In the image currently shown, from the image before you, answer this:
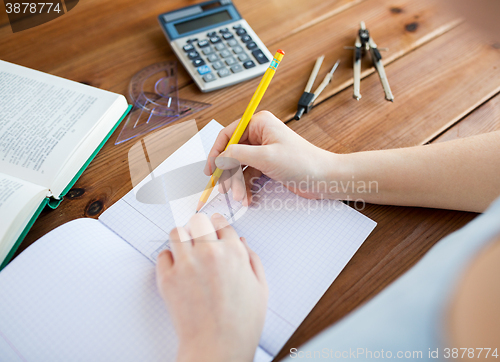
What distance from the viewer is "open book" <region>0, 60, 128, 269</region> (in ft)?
1.51

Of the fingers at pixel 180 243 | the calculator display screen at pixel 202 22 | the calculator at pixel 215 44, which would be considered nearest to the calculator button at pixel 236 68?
the calculator at pixel 215 44

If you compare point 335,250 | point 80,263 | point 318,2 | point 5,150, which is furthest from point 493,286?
point 318,2

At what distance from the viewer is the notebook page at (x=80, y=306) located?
1.24 feet

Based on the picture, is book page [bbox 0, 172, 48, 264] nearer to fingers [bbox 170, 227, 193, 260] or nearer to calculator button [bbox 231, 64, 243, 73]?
fingers [bbox 170, 227, 193, 260]

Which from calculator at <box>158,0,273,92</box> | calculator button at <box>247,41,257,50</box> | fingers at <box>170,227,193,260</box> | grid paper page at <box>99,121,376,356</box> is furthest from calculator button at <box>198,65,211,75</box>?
fingers at <box>170,227,193,260</box>

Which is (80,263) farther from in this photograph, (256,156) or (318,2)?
(318,2)

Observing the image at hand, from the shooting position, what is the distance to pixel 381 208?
506 mm

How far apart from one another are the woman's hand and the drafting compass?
387 mm

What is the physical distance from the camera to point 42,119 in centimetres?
56

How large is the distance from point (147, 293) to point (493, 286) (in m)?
0.35

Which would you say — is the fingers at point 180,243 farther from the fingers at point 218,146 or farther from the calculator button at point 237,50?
the calculator button at point 237,50

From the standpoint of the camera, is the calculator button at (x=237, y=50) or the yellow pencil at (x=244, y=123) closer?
the yellow pencil at (x=244, y=123)

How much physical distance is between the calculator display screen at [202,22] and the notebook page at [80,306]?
1.58ft

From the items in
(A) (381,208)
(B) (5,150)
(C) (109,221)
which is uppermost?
(B) (5,150)
